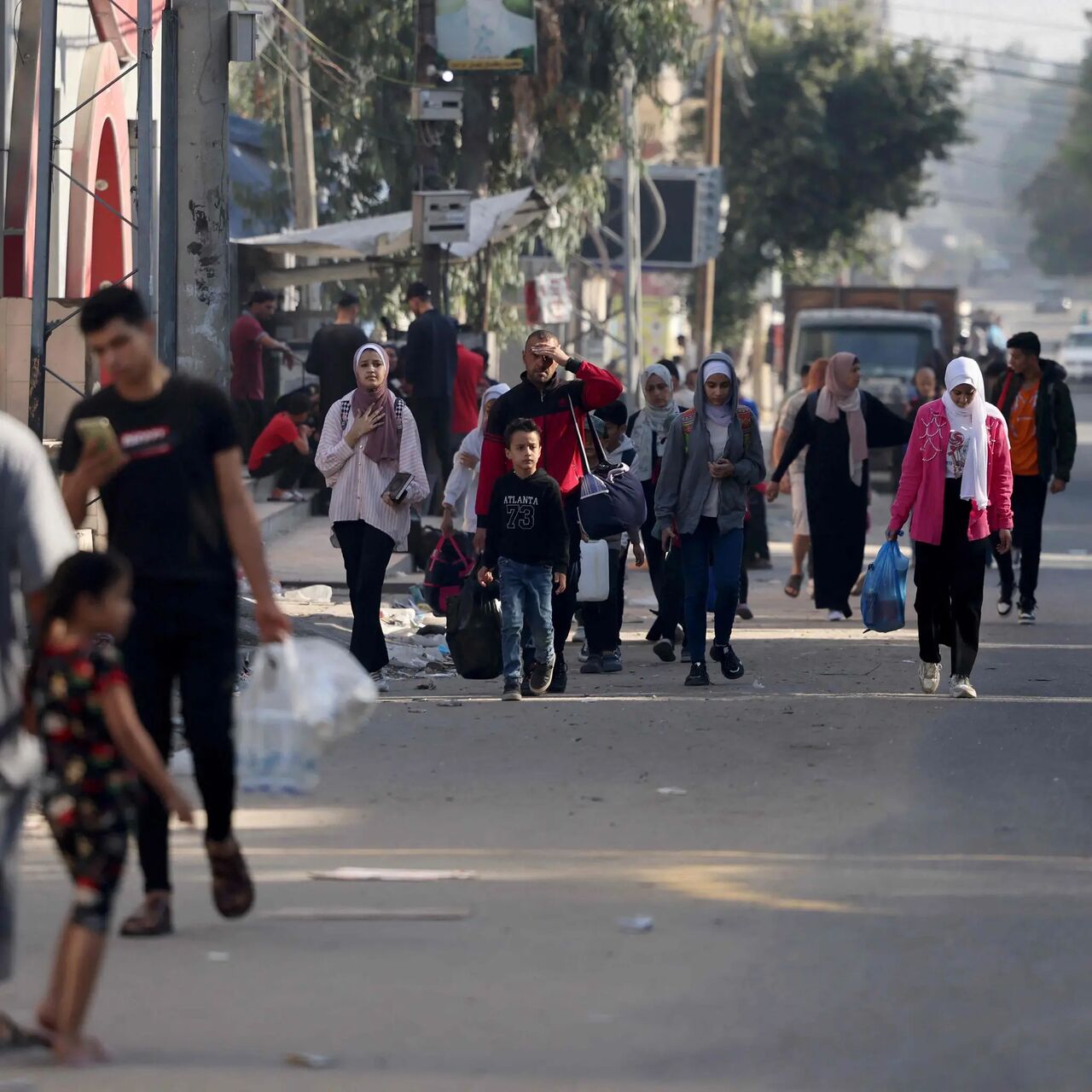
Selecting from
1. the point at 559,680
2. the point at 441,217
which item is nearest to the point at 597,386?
the point at 559,680

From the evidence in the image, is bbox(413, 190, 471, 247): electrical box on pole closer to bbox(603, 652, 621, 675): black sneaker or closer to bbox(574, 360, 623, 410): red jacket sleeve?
bbox(603, 652, 621, 675): black sneaker

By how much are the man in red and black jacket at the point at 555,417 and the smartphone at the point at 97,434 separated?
498cm

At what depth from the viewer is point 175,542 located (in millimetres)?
5969

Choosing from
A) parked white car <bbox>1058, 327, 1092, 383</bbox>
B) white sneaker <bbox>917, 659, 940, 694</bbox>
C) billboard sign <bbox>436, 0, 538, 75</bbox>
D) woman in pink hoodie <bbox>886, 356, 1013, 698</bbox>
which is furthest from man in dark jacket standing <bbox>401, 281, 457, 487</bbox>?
parked white car <bbox>1058, 327, 1092, 383</bbox>

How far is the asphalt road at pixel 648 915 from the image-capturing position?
5152 mm

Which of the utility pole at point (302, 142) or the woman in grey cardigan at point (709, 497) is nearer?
the woman in grey cardigan at point (709, 497)

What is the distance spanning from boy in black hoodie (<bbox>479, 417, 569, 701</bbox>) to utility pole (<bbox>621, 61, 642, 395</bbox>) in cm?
1778

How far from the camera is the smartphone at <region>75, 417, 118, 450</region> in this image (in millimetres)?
5691

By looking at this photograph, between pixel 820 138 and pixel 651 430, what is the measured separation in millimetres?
34684

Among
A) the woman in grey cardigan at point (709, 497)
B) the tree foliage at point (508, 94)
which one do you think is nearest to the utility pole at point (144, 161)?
the woman in grey cardigan at point (709, 497)

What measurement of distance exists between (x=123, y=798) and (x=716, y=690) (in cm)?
663

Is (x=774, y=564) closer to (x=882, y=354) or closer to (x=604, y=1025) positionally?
(x=882, y=354)

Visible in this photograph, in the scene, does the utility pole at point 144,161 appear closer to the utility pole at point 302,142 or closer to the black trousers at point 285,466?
the black trousers at point 285,466

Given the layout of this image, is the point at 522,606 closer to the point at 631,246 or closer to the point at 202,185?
the point at 202,185
